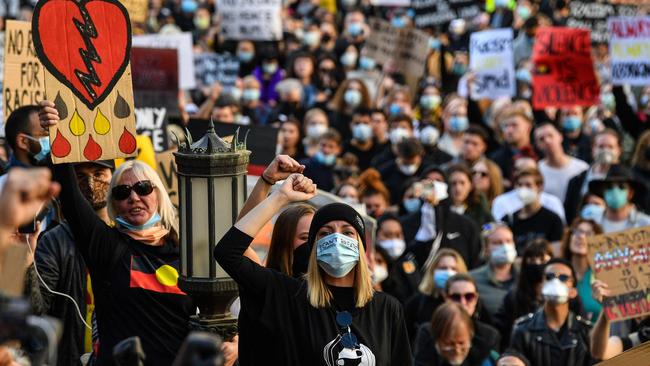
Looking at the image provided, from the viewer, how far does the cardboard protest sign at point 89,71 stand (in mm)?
7035

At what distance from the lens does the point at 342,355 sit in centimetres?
612

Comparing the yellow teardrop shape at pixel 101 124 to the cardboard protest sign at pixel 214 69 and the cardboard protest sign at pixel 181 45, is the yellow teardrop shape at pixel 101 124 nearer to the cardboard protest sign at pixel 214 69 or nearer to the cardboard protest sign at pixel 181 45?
the cardboard protest sign at pixel 181 45

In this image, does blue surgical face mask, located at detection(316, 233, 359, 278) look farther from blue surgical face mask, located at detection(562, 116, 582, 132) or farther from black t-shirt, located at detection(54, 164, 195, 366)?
blue surgical face mask, located at detection(562, 116, 582, 132)

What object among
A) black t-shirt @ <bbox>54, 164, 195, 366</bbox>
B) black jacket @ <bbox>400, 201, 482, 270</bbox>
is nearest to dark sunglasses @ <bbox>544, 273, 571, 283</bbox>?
black jacket @ <bbox>400, 201, 482, 270</bbox>

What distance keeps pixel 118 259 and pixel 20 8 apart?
17349 millimetres

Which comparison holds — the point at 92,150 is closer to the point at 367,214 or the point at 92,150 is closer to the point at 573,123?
the point at 367,214

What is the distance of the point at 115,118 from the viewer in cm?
720

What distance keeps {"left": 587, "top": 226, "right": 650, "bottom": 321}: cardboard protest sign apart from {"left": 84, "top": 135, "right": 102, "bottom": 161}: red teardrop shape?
10.9ft

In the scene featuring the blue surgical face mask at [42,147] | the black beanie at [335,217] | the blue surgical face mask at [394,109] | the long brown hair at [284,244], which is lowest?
the blue surgical face mask at [394,109]

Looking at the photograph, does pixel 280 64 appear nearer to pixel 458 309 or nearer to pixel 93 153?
pixel 458 309

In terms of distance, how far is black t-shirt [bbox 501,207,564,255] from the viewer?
42.2 ft

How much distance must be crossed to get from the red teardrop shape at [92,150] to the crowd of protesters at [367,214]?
5.8 inches

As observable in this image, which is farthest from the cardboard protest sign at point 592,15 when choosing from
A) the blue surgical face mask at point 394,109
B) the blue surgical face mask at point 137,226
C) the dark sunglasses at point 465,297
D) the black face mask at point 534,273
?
the blue surgical face mask at point 137,226

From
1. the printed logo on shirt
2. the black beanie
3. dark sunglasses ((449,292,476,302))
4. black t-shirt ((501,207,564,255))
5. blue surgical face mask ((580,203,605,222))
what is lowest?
dark sunglasses ((449,292,476,302))
